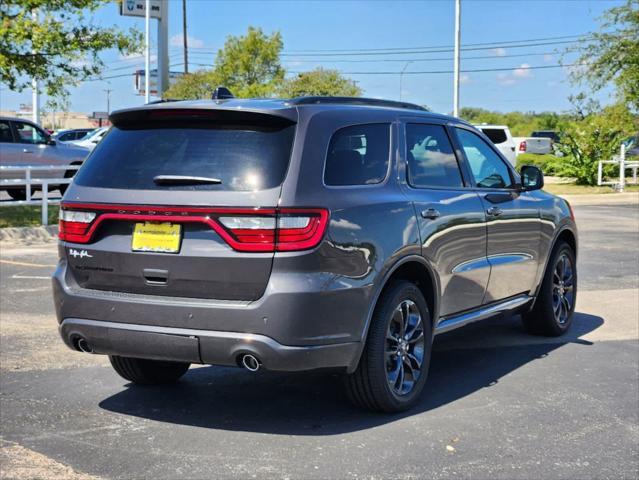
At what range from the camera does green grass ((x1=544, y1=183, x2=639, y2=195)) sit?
2656 centimetres

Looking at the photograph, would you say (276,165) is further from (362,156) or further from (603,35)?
(603,35)

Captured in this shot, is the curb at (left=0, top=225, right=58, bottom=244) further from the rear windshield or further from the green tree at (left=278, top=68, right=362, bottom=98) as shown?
the green tree at (left=278, top=68, right=362, bottom=98)

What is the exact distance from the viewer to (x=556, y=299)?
7699 mm

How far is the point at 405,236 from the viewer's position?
17.7ft

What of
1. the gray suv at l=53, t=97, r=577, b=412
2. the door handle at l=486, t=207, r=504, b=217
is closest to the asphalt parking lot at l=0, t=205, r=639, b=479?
the gray suv at l=53, t=97, r=577, b=412

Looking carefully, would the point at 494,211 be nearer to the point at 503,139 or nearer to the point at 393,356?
the point at 393,356

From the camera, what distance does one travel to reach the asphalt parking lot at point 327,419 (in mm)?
4570

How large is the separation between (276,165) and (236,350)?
99 centimetres

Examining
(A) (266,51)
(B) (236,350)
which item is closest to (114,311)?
(B) (236,350)

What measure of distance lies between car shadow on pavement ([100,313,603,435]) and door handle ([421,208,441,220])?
92 cm

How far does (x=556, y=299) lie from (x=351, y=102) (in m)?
3.01

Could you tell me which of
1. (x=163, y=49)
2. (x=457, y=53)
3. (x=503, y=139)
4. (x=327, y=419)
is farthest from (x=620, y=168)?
(x=327, y=419)

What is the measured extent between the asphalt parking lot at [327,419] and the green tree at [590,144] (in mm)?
21608

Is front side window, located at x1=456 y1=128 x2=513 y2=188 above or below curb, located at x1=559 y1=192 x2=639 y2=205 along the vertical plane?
above
